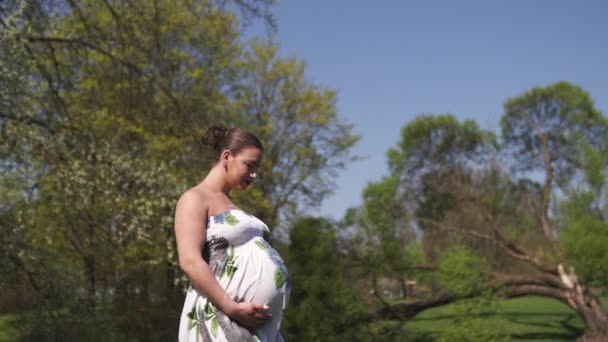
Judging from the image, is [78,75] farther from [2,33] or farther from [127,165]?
[2,33]

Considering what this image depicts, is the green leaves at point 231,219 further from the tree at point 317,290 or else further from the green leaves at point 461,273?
the green leaves at point 461,273

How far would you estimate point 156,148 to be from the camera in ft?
56.1

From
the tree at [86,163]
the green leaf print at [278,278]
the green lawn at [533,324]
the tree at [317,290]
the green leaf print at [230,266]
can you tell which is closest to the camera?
the green leaf print at [230,266]

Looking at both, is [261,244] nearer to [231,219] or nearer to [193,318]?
[231,219]

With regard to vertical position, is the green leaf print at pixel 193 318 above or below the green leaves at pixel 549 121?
below

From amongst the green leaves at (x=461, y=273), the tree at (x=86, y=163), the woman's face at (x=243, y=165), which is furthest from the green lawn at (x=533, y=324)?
the woman's face at (x=243, y=165)

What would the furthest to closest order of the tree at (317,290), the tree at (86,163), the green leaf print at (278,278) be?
the tree at (317,290), the tree at (86,163), the green leaf print at (278,278)

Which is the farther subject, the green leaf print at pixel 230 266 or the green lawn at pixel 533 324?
the green lawn at pixel 533 324

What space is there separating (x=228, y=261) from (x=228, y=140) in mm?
482

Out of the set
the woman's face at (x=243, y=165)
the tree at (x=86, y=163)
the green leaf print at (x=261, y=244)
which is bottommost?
the green leaf print at (x=261, y=244)

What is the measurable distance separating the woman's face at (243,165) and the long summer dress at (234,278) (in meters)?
0.13

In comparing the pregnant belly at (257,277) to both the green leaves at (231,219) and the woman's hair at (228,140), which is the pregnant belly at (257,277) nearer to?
the green leaves at (231,219)

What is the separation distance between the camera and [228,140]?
9.61ft

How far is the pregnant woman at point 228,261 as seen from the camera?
2711 mm
